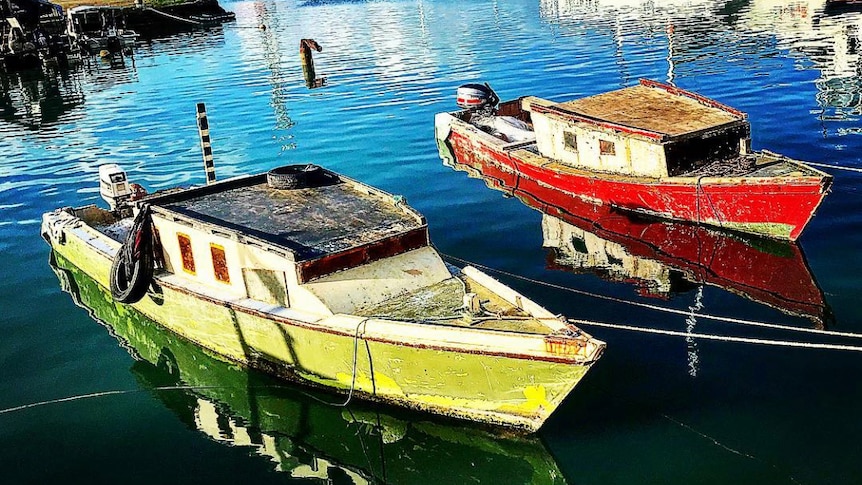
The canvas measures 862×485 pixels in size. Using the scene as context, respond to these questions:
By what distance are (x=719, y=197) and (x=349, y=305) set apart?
10863 mm

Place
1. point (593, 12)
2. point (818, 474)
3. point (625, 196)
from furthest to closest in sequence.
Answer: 1. point (593, 12)
2. point (625, 196)
3. point (818, 474)

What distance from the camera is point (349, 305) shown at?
1246cm

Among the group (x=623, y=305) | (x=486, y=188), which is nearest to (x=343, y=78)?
(x=486, y=188)

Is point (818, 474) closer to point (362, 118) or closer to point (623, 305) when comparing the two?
point (623, 305)

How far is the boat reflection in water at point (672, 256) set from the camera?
16000mm

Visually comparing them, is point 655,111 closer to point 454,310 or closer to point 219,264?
point 454,310

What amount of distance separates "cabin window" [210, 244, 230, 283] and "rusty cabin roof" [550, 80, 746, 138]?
460 inches

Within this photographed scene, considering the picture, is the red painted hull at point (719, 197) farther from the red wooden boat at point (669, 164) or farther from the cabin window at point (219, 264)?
the cabin window at point (219, 264)

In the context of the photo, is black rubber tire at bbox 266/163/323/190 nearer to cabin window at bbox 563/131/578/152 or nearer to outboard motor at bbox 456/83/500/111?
cabin window at bbox 563/131/578/152

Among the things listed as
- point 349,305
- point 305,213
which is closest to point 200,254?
point 305,213

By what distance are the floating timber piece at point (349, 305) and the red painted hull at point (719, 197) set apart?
27.1 ft

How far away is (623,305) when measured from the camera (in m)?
15.5

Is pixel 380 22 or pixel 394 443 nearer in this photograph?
pixel 394 443

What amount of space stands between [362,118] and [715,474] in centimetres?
2836
